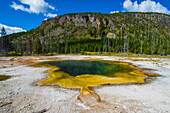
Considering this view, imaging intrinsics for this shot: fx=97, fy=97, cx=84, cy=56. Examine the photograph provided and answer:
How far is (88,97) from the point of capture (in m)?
10.3

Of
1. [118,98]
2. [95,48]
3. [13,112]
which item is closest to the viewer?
[13,112]

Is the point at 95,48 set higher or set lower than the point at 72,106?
higher

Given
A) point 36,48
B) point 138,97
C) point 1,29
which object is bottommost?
point 138,97

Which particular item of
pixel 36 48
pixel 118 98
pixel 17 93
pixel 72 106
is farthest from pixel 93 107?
pixel 36 48

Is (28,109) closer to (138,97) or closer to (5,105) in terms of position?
(5,105)

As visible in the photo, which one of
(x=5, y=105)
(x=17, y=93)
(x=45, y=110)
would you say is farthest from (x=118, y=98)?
(x=17, y=93)

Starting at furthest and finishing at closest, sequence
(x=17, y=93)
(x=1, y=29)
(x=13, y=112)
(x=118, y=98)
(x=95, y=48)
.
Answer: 1. (x=95, y=48)
2. (x=1, y=29)
3. (x=17, y=93)
4. (x=118, y=98)
5. (x=13, y=112)

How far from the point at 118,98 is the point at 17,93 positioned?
1148 cm

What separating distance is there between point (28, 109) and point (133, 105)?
359 inches

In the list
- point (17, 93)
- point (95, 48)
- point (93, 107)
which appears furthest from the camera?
point (95, 48)

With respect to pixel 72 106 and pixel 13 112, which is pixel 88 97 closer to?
pixel 72 106

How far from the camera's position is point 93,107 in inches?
332

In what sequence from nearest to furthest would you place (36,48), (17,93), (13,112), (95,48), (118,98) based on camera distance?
(13,112) → (118,98) → (17,93) → (36,48) → (95,48)

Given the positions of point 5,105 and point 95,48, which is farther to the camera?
point 95,48
